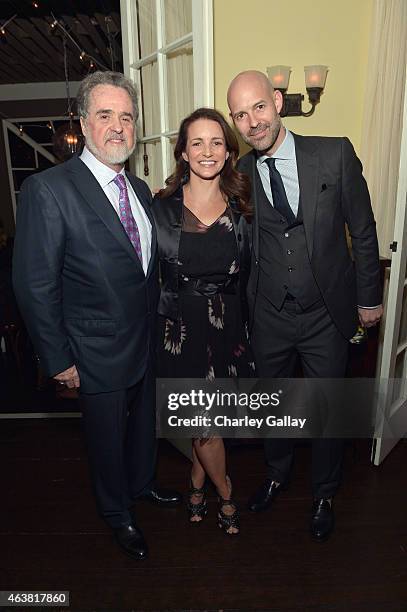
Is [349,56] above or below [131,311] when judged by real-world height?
above

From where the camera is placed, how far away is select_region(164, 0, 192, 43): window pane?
2.42 meters

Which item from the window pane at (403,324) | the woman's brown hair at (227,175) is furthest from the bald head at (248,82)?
the window pane at (403,324)

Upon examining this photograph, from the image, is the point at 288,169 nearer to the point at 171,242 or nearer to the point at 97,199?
the point at 171,242

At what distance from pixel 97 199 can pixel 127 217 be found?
15 centimetres

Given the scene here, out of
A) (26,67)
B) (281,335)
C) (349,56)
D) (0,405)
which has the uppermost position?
(26,67)

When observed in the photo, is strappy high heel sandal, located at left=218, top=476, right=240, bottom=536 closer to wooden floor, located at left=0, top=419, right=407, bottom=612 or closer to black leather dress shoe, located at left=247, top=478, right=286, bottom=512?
wooden floor, located at left=0, top=419, right=407, bottom=612

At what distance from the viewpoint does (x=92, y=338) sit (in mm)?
1871

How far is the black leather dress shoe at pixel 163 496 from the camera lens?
2.43 m

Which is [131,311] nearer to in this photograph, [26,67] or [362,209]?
[362,209]

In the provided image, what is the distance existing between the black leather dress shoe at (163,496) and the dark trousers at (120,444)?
11 centimetres

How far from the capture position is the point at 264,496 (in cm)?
239

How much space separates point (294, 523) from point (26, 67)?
800 centimetres

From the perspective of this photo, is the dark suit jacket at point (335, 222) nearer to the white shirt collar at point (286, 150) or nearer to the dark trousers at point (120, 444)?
the white shirt collar at point (286, 150)

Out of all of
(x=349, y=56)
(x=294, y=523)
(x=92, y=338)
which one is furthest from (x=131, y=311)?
(x=349, y=56)
